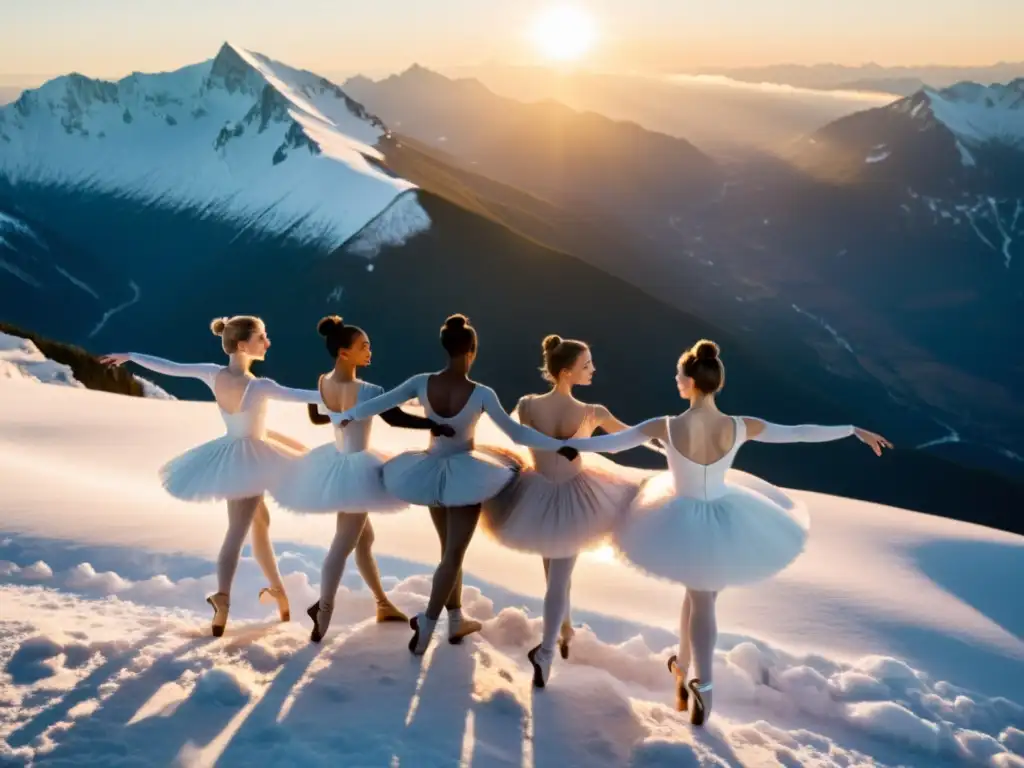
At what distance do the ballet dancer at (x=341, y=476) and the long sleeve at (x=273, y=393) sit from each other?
0.36 feet

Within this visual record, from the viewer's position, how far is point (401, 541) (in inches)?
369

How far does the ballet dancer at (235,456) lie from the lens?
619 cm

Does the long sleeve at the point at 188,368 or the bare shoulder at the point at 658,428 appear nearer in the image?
the bare shoulder at the point at 658,428

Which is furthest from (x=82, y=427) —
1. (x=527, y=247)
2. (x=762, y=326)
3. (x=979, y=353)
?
(x=979, y=353)

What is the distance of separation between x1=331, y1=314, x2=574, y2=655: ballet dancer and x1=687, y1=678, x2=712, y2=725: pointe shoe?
1.72 metres

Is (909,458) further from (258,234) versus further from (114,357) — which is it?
(258,234)

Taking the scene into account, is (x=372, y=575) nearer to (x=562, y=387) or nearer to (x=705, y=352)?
(x=562, y=387)

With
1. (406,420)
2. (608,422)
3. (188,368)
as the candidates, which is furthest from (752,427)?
(188,368)

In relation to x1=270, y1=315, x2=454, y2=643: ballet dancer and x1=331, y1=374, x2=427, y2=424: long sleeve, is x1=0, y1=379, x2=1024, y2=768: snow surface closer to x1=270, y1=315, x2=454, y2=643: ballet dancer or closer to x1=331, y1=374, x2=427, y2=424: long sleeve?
x1=270, y1=315, x2=454, y2=643: ballet dancer

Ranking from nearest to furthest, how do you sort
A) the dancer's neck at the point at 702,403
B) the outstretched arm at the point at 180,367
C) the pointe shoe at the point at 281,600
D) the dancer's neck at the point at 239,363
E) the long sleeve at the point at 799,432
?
the dancer's neck at the point at 702,403
the long sleeve at the point at 799,432
the dancer's neck at the point at 239,363
the outstretched arm at the point at 180,367
the pointe shoe at the point at 281,600

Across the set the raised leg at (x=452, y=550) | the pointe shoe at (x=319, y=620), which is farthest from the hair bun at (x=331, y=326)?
the pointe shoe at (x=319, y=620)

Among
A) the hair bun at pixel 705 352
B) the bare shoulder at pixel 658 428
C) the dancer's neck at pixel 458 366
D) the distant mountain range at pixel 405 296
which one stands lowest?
the bare shoulder at pixel 658 428

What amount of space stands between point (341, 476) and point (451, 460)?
33.0 inches

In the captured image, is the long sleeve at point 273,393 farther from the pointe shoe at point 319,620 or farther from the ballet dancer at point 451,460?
the pointe shoe at point 319,620
